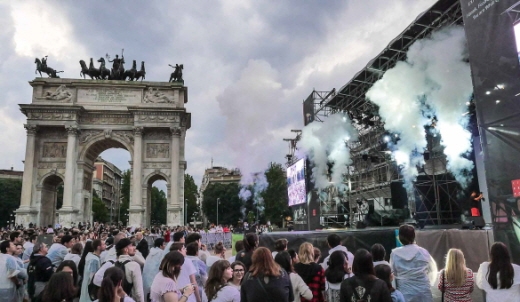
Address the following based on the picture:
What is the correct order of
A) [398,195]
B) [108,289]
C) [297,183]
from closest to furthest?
[108,289] → [398,195] → [297,183]

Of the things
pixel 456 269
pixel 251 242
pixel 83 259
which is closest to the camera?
pixel 456 269

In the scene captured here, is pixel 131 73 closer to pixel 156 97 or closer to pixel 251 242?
pixel 156 97

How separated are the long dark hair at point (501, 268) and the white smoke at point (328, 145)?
1943 cm

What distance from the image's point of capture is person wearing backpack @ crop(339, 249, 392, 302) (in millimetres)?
3604

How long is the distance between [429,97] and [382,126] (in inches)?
210

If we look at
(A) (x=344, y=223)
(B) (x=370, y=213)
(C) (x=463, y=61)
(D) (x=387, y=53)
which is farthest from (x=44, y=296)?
(A) (x=344, y=223)

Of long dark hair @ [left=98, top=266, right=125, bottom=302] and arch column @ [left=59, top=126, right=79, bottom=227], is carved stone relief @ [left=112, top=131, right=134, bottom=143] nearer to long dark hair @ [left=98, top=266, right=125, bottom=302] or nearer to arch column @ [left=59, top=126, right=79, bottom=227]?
→ arch column @ [left=59, top=126, right=79, bottom=227]

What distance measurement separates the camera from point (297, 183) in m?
23.2

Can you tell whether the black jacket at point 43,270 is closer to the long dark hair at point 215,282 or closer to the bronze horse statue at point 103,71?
the long dark hair at point 215,282

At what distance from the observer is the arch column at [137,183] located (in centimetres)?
3316

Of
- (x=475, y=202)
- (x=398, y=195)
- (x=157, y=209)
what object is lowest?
(x=475, y=202)

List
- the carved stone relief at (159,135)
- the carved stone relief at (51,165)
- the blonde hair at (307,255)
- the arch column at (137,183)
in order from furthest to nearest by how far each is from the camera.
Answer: the carved stone relief at (159,135) < the carved stone relief at (51,165) < the arch column at (137,183) < the blonde hair at (307,255)

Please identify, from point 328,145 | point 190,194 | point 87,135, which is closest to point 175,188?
point 87,135

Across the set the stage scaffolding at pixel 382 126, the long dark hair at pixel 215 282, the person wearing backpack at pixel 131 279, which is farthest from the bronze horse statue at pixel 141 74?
the long dark hair at pixel 215 282
